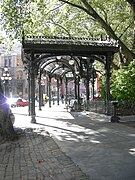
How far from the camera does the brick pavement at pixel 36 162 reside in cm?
605

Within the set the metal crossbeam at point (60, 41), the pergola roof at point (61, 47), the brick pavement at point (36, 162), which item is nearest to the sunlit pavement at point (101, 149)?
the brick pavement at point (36, 162)

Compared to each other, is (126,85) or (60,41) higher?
(60,41)

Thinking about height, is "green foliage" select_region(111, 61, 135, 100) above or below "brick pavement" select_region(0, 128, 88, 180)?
above

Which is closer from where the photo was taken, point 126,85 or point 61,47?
point 61,47

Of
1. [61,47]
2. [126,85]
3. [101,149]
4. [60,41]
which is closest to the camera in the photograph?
[101,149]

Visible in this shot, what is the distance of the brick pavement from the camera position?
6.05m

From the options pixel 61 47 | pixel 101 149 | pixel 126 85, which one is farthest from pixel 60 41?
pixel 101 149

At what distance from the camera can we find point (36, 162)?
7.14m

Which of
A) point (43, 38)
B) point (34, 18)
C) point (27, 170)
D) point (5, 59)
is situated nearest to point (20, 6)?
point (43, 38)

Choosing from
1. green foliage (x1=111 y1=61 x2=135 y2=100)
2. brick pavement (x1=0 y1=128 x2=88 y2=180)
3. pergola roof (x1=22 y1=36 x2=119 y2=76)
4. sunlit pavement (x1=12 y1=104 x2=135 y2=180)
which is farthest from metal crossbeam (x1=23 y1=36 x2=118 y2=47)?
brick pavement (x1=0 y1=128 x2=88 y2=180)

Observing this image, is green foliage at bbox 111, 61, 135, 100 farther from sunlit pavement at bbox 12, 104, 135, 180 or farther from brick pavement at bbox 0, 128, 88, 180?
brick pavement at bbox 0, 128, 88, 180

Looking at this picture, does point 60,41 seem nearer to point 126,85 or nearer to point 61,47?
point 61,47

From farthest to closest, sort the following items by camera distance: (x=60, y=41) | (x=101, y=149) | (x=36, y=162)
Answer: (x=60, y=41) → (x=101, y=149) → (x=36, y=162)

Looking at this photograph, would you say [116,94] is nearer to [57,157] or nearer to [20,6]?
[20,6]
